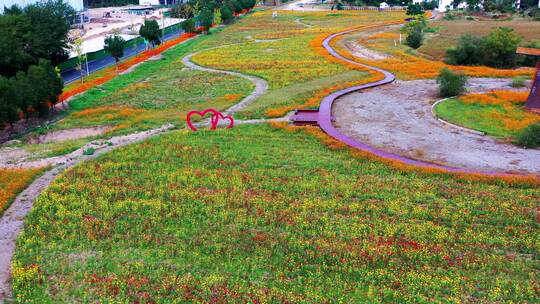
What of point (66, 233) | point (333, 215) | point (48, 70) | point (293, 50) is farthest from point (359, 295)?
point (293, 50)

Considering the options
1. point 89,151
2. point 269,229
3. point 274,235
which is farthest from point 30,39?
point 274,235

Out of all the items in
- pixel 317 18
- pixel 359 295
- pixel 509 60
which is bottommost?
pixel 359 295

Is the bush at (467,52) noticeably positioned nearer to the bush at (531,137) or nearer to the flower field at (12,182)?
the bush at (531,137)

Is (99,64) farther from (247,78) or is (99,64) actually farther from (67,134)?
(67,134)

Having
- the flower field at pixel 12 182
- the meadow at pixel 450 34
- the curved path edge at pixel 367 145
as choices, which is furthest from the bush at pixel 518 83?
the flower field at pixel 12 182

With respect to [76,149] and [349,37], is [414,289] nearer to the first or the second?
[76,149]

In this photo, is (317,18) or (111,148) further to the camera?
(317,18)

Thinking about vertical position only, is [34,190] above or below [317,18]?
below
